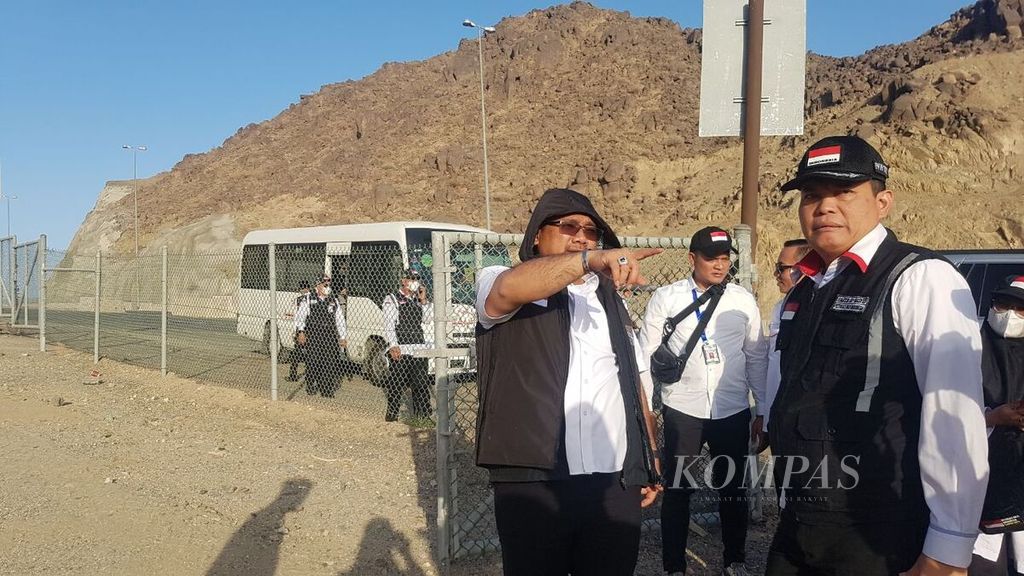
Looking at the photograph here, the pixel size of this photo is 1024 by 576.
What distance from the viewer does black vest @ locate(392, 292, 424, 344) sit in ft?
25.7

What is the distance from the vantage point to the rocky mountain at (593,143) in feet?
93.0

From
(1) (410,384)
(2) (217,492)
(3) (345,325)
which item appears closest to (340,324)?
(3) (345,325)

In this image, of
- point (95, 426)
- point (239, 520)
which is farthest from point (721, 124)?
point (95, 426)

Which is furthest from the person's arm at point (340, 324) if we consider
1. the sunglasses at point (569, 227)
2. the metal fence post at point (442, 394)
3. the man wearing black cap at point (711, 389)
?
the sunglasses at point (569, 227)

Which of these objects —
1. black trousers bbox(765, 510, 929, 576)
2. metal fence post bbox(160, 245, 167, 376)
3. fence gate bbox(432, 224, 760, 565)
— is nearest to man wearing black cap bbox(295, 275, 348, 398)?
metal fence post bbox(160, 245, 167, 376)

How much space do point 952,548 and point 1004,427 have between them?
1109 mm

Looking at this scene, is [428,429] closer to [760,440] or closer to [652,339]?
[652,339]

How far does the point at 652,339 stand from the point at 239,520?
3.14 metres

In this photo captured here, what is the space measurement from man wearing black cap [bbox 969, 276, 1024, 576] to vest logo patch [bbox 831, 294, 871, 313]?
43.3 inches

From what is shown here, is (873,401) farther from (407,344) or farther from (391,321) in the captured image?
(391,321)

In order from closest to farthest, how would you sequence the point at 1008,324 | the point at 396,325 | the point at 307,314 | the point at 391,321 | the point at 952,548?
the point at 952,548
the point at 1008,324
the point at 396,325
the point at 391,321
the point at 307,314

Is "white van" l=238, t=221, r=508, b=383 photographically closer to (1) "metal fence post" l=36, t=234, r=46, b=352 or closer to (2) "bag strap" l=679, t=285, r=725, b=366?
(2) "bag strap" l=679, t=285, r=725, b=366

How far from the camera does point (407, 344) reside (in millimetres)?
7863

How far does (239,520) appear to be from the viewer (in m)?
4.93
